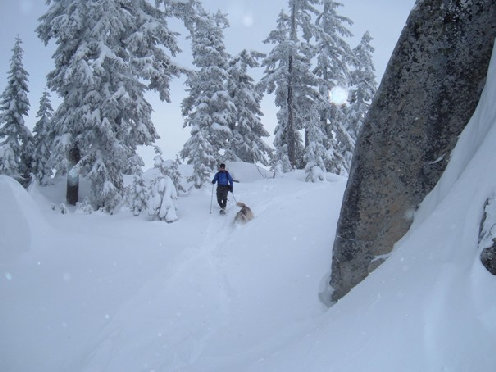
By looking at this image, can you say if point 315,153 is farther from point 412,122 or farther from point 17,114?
point 17,114

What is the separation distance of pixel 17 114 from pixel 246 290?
21609 mm

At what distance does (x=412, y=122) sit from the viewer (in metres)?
5.68

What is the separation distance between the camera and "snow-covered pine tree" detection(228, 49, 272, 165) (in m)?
25.7

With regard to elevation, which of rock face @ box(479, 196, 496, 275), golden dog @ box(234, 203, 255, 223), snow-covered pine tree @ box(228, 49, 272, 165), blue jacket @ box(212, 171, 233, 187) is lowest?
golden dog @ box(234, 203, 255, 223)

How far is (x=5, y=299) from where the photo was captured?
7.30 m

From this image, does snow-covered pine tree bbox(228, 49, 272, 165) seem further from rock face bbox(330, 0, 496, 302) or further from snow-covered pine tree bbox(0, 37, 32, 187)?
rock face bbox(330, 0, 496, 302)

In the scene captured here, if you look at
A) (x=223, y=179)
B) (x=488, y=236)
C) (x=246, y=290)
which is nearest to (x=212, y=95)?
(x=223, y=179)

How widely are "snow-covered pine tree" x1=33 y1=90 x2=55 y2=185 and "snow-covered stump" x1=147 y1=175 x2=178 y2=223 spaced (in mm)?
6355

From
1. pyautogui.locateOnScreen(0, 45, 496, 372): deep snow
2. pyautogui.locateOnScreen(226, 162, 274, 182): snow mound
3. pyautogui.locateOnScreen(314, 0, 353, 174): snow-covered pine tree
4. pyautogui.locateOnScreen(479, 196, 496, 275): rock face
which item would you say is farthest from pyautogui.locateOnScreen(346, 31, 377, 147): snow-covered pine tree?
pyautogui.locateOnScreen(479, 196, 496, 275): rock face

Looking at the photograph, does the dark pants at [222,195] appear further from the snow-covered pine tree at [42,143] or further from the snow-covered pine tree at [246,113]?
the snow-covered pine tree at [246,113]

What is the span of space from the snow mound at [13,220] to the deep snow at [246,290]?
0.04 meters

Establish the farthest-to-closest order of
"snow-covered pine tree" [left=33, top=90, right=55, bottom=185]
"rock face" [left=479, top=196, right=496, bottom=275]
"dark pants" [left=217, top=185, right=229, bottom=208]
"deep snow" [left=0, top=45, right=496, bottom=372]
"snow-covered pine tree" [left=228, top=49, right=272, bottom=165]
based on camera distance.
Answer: "snow-covered pine tree" [left=228, top=49, right=272, bottom=165] → "snow-covered pine tree" [left=33, top=90, right=55, bottom=185] → "dark pants" [left=217, top=185, right=229, bottom=208] → "deep snow" [left=0, top=45, right=496, bottom=372] → "rock face" [left=479, top=196, right=496, bottom=275]

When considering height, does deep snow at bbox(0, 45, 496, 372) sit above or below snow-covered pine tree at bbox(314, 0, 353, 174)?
below

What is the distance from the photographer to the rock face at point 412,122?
17.2 ft
